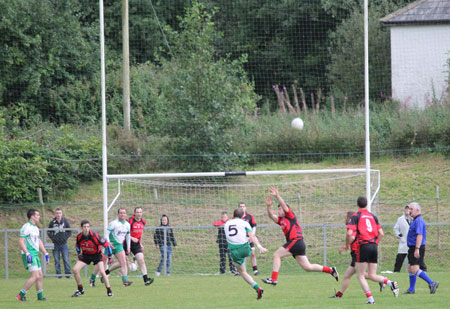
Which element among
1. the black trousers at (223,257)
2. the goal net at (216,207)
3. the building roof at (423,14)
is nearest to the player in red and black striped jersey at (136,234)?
the black trousers at (223,257)

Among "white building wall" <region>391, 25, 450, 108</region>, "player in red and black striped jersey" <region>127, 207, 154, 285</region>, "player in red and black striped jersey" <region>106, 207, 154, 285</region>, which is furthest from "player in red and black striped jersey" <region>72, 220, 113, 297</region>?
"white building wall" <region>391, 25, 450, 108</region>

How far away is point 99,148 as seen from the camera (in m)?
24.5

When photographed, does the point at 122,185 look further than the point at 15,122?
No

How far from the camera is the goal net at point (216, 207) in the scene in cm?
1986

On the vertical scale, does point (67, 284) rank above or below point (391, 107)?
below

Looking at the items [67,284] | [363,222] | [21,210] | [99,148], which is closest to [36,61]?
[99,148]

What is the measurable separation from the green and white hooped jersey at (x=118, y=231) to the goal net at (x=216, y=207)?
4.38 meters

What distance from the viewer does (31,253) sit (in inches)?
521

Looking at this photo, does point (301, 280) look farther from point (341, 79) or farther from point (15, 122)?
point (15, 122)

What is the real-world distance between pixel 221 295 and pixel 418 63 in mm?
14978

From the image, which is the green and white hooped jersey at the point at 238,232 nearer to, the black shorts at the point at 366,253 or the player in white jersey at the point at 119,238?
the black shorts at the point at 366,253

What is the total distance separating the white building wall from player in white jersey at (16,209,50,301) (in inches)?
569

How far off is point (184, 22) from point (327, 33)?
6283 mm

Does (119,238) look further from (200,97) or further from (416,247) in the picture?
(200,97)
